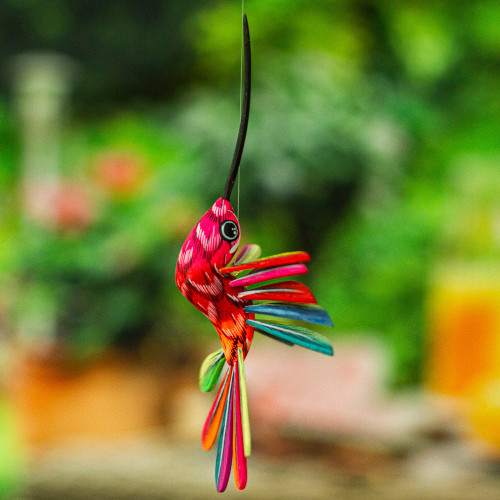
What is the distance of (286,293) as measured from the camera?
19 centimetres

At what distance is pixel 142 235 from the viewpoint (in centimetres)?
136

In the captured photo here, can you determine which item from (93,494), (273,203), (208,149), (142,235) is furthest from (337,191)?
(93,494)

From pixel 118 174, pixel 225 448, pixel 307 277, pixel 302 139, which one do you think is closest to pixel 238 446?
pixel 225 448

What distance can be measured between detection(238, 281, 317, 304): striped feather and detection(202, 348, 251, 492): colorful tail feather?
2 centimetres

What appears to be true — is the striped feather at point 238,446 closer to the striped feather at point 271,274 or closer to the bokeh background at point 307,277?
the striped feather at point 271,274

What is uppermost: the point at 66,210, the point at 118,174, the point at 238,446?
the point at 118,174

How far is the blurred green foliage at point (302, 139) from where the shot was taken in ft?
4.33

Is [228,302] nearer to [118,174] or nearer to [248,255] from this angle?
[248,255]

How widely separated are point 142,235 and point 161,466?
0.42m

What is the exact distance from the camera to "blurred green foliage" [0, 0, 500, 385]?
1.32 meters

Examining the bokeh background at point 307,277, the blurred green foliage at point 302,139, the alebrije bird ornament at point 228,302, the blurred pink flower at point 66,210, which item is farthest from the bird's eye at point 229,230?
the blurred pink flower at point 66,210

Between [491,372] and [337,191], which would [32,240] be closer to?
[337,191]

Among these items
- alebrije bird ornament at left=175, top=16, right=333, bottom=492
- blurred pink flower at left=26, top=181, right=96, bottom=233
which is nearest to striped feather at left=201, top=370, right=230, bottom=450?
alebrije bird ornament at left=175, top=16, right=333, bottom=492

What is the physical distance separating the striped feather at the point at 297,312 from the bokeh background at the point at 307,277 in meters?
0.94
